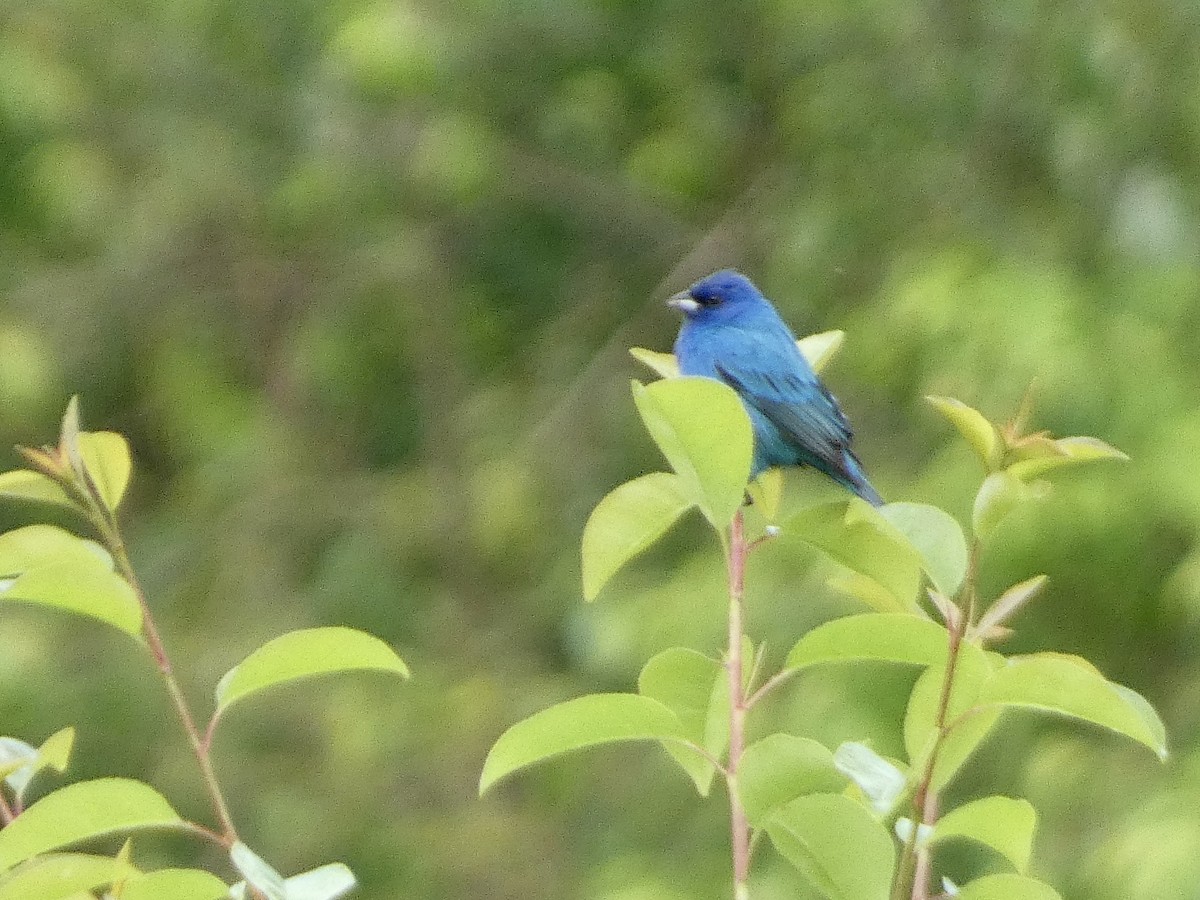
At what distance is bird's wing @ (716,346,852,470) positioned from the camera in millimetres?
2830

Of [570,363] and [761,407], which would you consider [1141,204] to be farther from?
[570,363]

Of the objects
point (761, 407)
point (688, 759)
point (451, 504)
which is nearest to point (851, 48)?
point (451, 504)

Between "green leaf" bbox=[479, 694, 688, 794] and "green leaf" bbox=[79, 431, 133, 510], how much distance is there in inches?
10.4

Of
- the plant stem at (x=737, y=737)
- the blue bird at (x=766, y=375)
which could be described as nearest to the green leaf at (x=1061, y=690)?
the plant stem at (x=737, y=737)

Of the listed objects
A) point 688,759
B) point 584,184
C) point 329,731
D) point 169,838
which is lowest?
point 169,838

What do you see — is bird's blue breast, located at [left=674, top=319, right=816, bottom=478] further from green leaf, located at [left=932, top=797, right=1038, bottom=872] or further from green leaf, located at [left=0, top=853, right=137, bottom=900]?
green leaf, located at [left=0, top=853, right=137, bottom=900]

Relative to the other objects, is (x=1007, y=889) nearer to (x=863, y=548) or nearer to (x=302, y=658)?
(x=863, y=548)

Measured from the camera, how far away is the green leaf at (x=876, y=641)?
113cm

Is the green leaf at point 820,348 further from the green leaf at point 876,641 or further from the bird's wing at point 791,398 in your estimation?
the bird's wing at point 791,398

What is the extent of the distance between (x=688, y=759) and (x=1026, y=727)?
2.81 meters

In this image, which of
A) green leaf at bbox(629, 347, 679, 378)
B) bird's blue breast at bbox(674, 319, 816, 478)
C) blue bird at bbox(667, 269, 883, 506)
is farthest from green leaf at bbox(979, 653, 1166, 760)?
bird's blue breast at bbox(674, 319, 816, 478)

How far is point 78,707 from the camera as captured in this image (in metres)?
5.14

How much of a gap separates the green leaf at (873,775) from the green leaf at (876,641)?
6cm

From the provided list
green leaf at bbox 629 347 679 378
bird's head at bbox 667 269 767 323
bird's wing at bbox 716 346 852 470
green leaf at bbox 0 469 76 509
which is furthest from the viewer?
bird's head at bbox 667 269 767 323
